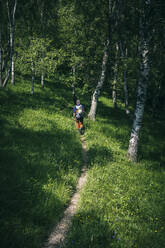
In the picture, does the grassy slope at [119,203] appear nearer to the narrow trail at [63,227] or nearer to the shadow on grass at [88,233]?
the shadow on grass at [88,233]

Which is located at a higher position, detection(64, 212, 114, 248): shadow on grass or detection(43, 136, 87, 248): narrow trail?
detection(64, 212, 114, 248): shadow on grass

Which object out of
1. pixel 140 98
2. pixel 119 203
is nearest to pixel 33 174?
pixel 119 203

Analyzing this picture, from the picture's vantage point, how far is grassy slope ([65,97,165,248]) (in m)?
4.54

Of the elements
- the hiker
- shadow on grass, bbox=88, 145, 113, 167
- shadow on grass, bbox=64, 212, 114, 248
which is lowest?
shadow on grass, bbox=88, 145, 113, 167

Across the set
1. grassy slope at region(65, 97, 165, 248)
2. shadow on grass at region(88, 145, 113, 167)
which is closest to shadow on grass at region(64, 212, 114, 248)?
grassy slope at region(65, 97, 165, 248)

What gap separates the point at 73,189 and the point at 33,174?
159 cm

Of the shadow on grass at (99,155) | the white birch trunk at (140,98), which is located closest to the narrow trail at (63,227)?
the shadow on grass at (99,155)

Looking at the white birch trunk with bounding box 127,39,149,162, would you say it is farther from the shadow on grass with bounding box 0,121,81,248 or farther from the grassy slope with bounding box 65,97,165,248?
the shadow on grass with bounding box 0,121,81,248

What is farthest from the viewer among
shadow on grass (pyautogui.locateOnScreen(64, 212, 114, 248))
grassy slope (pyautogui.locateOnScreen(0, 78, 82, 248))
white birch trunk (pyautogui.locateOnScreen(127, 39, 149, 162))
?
white birch trunk (pyautogui.locateOnScreen(127, 39, 149, 162))

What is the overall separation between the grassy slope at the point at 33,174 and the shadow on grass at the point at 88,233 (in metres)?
0.65

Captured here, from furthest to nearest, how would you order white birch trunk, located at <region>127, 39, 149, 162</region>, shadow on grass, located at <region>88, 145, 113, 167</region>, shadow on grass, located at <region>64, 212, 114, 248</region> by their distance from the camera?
white birch trunk, located at <region>127, 39, 149, 162</region>, shadow on grass, located at <region>88, 145, 113, 167</region>, shadow on grass, located at <region>64, 212, 114, 248</region>

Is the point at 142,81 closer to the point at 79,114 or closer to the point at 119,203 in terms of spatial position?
the point at 79,114

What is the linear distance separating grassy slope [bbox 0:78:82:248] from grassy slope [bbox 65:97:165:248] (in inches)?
30.2

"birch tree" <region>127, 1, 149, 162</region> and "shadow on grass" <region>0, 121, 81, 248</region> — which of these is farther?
"birch tree" <region>127, 1, 149, 162</region>
